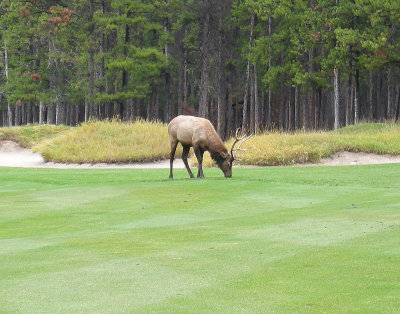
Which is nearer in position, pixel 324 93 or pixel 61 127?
pixel 61 127

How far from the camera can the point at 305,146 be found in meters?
31.5

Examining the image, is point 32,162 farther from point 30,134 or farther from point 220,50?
point 220,50

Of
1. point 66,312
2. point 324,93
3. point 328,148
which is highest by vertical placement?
point 324,93

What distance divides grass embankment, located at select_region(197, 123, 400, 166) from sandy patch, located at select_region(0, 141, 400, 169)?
14.7 inches

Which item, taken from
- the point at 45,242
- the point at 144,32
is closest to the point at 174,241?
the point at 45,242

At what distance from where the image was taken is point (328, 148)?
104 ft

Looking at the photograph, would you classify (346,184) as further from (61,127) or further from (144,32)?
(144,32)

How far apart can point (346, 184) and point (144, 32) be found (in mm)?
49183

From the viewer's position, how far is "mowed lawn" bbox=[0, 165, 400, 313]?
23.0ft

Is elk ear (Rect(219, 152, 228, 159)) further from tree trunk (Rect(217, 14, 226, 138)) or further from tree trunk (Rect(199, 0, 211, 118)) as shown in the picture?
tree trunk (Rect(217, 14, 226, 138))

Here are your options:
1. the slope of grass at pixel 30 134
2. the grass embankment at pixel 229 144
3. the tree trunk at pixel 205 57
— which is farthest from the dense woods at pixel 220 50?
the grass embankment at pixel 229 144

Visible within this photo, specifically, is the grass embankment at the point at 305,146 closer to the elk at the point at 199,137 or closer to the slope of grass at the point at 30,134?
the elk at the point at 199,137

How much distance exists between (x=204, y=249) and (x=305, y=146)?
22.0 metres

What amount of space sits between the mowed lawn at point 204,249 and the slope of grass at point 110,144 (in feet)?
51.9
